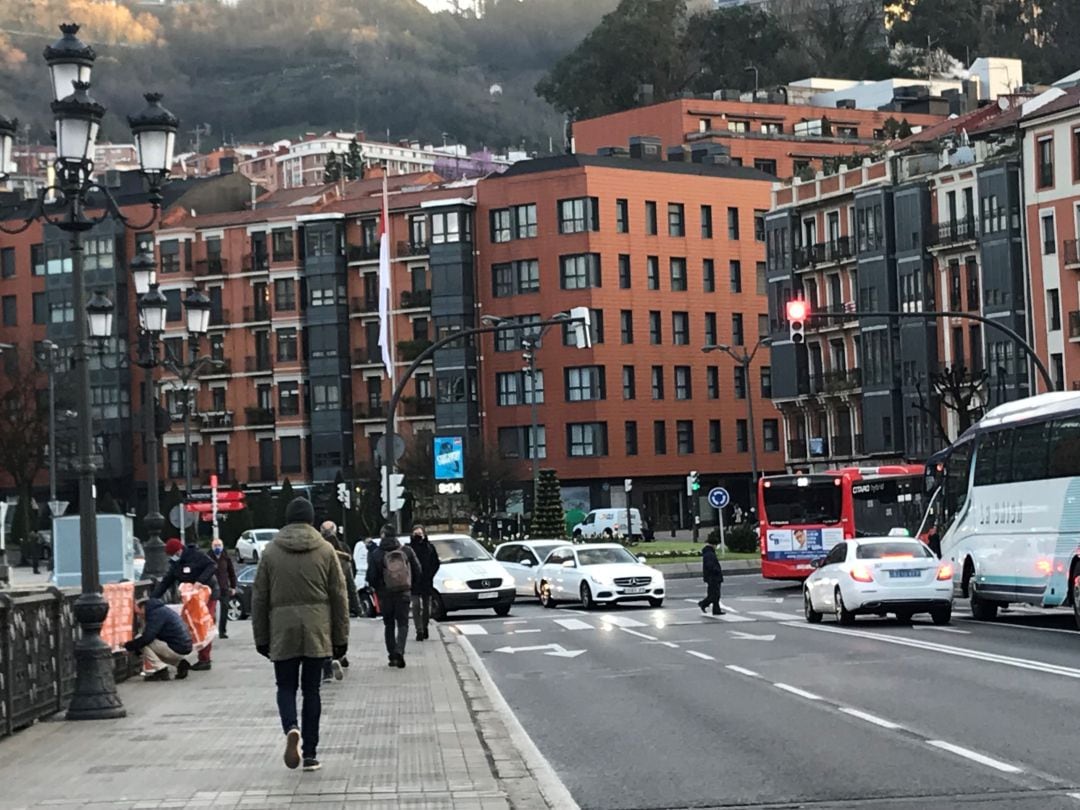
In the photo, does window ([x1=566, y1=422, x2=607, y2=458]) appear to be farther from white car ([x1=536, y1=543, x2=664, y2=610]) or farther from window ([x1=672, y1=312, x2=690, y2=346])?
white car ([x1=536, y1=543, x2=664, y2=610])

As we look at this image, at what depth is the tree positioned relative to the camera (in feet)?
242

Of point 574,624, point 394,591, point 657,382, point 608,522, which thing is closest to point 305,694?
point 394,591

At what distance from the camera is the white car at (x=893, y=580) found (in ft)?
107

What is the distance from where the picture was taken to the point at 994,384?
8575cm

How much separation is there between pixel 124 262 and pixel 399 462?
30.5m

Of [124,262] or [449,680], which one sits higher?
[124,262]

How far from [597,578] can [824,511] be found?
42.3 feet

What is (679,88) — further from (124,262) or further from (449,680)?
(449,680)

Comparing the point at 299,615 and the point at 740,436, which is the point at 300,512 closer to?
the point at 299,615

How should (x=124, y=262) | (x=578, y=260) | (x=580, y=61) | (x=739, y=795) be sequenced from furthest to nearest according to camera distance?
1. (x=580, y=61)
2. (x=124, y=262)
3. (x=578, y=260)
4. (x=739, y=795)

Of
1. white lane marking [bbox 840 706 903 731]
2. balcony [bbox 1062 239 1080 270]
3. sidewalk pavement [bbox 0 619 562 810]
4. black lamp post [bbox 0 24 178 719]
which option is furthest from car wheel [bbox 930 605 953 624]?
balcony [bbox 1062 239 1080 270]

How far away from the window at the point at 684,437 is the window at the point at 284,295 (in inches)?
905

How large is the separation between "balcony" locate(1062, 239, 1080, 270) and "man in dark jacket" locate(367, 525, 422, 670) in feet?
181

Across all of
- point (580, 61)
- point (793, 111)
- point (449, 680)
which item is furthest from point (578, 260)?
point (449, 680)
